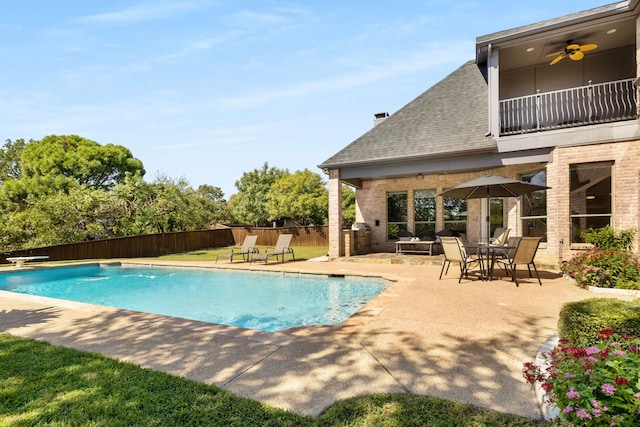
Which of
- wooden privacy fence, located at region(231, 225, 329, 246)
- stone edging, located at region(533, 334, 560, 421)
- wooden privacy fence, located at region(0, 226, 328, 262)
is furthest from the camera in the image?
wooden privacy fence, located at region(231, 225, 329, 246)

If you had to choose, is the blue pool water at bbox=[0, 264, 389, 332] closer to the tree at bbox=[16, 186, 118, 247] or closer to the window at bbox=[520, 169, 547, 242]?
the tree at bbox=[16, 186, 118, 247]

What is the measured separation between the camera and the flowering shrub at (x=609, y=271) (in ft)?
21.8

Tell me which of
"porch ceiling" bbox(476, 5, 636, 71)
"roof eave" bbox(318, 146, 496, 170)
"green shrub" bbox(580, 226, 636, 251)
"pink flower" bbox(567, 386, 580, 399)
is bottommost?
"pink flower" bbox(567, 386, 580, 399)

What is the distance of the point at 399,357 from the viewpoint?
3.57 meters

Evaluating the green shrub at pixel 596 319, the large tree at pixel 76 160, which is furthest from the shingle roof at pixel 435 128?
the large tree at pixel 76 160

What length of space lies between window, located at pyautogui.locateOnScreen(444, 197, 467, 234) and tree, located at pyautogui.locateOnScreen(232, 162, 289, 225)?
58.5ft

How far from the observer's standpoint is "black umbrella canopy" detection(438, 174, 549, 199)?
796 centimetres

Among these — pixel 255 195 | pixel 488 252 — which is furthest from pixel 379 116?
pixel 255 195

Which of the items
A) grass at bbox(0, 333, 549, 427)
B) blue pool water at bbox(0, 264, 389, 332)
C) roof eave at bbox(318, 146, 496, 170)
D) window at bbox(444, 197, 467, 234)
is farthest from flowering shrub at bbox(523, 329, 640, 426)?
window at bbox(444, 197, 467, 234)

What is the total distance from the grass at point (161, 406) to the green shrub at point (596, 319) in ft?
4.75

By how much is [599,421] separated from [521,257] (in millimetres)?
6758

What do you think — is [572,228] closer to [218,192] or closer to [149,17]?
[149,17]

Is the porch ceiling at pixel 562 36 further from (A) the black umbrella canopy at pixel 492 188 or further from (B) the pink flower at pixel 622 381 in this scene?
(B) the pink flower at pixel 622 381

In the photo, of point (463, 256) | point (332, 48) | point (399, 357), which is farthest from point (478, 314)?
point (332, 48)
